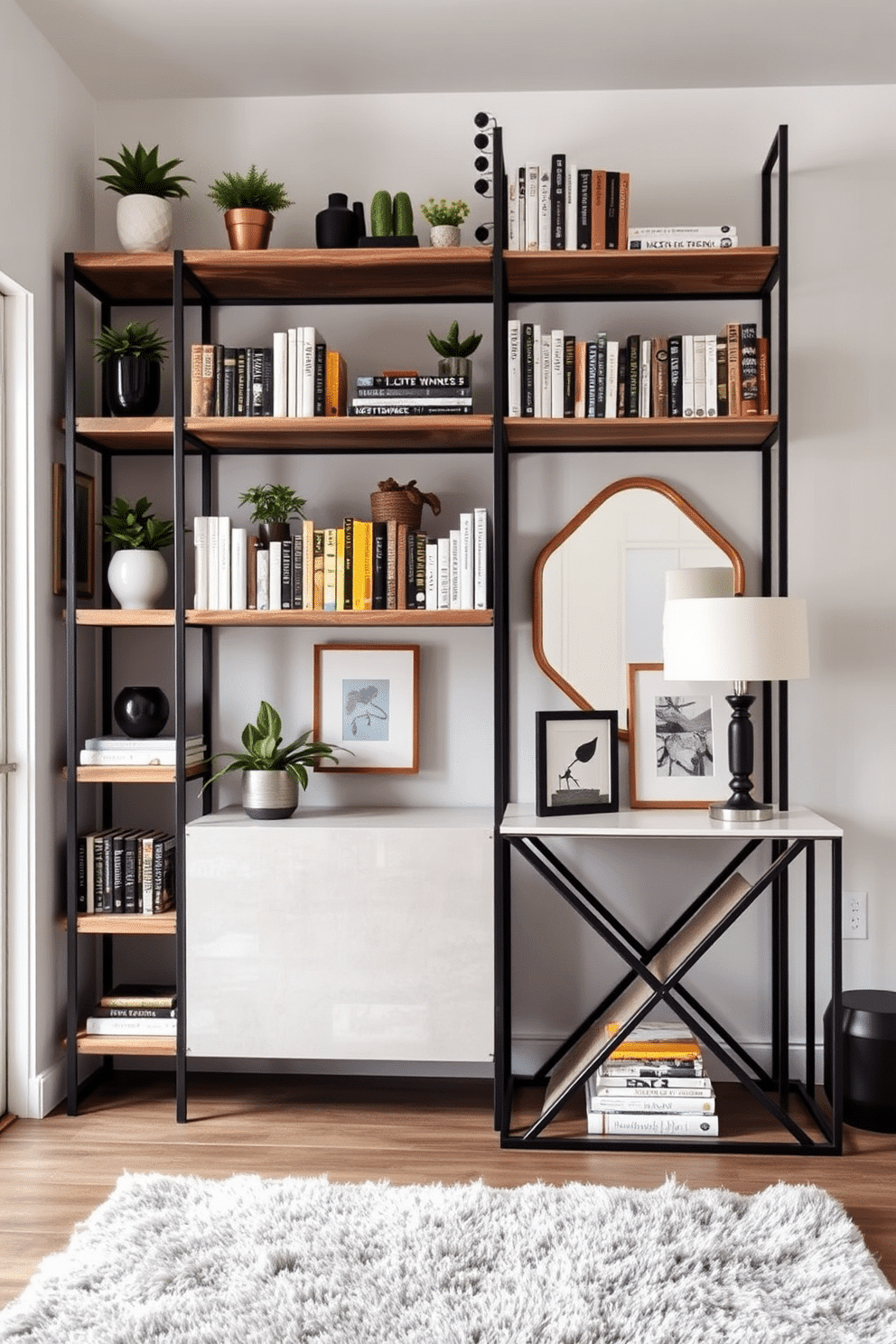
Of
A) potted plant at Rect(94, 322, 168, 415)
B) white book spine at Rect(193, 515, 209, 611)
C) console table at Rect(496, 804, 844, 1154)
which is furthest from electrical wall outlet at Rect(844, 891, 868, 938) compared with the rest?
potted plant at Rect(94, 322, 168, 415)

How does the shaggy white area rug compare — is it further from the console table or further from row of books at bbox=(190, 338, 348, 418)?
row of books at bbox=(190, 338, 348, 418)

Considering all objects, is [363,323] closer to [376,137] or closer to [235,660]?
[376,137]

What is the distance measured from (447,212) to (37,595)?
1378 millimetres

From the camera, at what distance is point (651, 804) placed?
122 inches

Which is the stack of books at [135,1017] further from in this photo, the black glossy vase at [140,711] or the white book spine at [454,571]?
the white book spine at [454,571]

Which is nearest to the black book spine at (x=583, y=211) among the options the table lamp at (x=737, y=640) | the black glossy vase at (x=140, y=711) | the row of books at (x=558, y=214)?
the row of books at (x=558, y=214)

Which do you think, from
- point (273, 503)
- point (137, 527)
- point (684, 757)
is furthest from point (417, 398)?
point (684, 757)

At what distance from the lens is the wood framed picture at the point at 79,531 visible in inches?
116

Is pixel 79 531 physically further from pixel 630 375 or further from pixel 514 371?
pixel 630 375

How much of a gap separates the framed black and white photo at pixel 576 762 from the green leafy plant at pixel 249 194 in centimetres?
147

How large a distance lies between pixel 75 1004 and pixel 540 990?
119cm

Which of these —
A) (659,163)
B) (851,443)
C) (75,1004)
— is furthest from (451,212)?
(75,1004)

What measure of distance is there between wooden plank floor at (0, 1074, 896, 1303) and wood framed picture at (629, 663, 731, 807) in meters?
0.78

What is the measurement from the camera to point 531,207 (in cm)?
285
